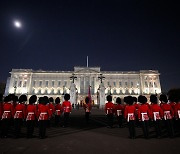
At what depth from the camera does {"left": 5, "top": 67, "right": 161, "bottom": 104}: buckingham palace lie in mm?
87438

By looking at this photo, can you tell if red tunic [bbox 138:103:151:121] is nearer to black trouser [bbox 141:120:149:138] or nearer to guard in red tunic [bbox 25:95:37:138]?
black trouser [bbox 141:120:149:138]

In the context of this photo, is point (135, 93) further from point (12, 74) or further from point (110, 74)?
point (12, 74)

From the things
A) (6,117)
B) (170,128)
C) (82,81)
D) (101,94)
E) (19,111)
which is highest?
(82,81)

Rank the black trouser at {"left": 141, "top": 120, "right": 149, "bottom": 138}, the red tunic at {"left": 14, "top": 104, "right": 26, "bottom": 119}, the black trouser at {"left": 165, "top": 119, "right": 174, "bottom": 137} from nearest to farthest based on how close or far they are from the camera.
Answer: the black trouser at {"left": 141, "top": 120, "right": 149, "bottom": 138}, the black trouser at {"left": 165, "top": 119, "right": 174, "bottom": 137}, the red tunic at {"left": 14, "top": 104, "right": 26, "bottom": 119}

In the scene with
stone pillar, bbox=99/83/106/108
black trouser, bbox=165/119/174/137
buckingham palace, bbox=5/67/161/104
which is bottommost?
black trouser, bbox=165/119/174/137

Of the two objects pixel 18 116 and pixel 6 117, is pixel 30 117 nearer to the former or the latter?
pixel 18 116

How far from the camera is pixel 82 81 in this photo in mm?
87625

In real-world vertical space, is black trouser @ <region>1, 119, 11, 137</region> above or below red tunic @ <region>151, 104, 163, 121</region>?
below

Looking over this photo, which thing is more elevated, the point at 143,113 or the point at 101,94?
the point at 101,94

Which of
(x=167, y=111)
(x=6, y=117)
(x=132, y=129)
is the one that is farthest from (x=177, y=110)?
(x=6, y=117)

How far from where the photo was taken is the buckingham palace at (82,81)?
287 ft

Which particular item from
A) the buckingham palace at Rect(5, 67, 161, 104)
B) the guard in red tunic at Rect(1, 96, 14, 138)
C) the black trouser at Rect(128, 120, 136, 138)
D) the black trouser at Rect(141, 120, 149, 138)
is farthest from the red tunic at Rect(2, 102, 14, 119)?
the buckingham palace at Rect(5, 67, 161, 104)

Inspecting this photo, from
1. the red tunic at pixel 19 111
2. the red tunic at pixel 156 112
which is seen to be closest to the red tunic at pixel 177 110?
the red tunic at pixel 156 112

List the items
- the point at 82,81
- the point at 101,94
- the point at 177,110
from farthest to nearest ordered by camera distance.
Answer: the point at 82,81
the point at 101,94
the point at 177,110
